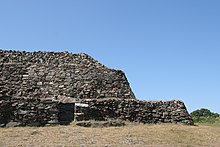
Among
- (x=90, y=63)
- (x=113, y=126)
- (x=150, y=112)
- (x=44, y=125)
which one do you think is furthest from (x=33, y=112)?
(x=90, y=63)

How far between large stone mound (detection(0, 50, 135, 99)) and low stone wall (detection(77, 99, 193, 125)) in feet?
6.17

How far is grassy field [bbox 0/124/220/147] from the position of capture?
11695 mm

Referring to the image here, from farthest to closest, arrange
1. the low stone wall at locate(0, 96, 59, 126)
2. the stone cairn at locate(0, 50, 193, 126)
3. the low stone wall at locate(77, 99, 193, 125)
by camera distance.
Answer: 1. the low stone wall at locate(77, 99, 193, 125)
2. the stone cairn at locate(0, 50, 193, 126)
3. the low stone wall at locate(0, 96, 59, 126)

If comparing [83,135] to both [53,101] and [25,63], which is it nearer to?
[53,101]

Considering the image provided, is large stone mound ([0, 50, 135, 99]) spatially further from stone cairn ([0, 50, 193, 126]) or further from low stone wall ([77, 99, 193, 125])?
low stone wall ([77, 99, 193, 125])

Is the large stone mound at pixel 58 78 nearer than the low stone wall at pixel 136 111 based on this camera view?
No

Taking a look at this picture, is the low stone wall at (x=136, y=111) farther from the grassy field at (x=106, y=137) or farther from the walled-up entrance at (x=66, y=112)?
the grassy field at (x=106, y=137)

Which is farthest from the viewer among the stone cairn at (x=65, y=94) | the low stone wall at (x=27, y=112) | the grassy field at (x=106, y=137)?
the stone cairn at (x=65, y=94)

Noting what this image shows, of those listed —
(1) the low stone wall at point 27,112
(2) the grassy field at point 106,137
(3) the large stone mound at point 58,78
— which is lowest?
(2) the grassy field at point 106,137

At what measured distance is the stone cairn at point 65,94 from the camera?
15711 mm

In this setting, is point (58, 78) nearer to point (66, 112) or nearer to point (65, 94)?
point (65, 94)

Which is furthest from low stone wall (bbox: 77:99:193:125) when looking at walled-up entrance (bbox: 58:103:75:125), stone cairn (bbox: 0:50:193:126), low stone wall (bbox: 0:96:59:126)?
low stone wall (bbox: 0:96:59:126)

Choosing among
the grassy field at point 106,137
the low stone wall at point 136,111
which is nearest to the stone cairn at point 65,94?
the low stone wall at point 136,111

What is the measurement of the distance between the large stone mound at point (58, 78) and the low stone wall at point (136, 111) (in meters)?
1.88
